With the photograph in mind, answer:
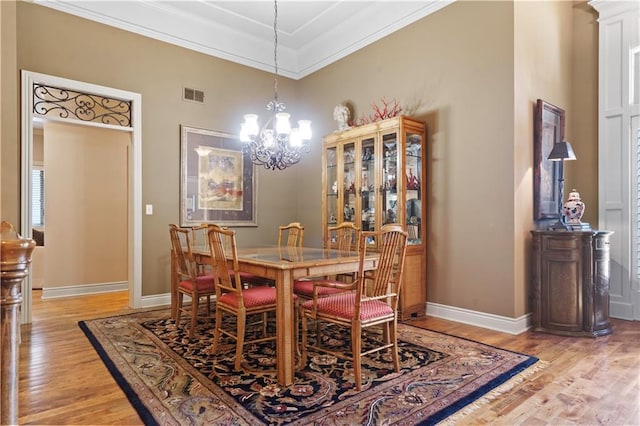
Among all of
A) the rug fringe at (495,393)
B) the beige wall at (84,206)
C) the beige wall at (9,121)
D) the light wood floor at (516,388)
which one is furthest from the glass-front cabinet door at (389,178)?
the beige wall at (84,206)

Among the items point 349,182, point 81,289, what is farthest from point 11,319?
point 81,289

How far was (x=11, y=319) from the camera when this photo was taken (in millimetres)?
930

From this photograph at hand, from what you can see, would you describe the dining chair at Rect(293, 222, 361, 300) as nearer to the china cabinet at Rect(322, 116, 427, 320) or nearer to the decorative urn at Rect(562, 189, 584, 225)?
the china cabinet at Rect(322, 116, 427, 320)

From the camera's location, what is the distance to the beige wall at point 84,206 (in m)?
5.34

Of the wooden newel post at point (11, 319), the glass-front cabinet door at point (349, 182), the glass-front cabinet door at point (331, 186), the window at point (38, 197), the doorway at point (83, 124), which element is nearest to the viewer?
the wooden newel post at point (11, 319)

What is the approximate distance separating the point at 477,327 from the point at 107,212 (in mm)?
5216

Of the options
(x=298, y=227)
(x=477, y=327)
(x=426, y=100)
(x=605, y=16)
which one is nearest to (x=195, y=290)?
(x=298, y=227)

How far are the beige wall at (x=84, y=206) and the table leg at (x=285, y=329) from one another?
4267mm

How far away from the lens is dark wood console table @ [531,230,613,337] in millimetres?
3414

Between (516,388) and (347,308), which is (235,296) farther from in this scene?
(516,388)

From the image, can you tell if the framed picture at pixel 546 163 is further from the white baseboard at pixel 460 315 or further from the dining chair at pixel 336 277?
the dining chair at pixel 336 277

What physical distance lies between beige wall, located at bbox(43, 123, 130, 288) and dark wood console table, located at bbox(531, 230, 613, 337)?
5.51 meters

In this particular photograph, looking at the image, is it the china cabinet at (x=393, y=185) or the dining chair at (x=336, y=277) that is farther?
the china cabinet at (x=393, y=185)

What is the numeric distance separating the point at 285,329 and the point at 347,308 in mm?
415
